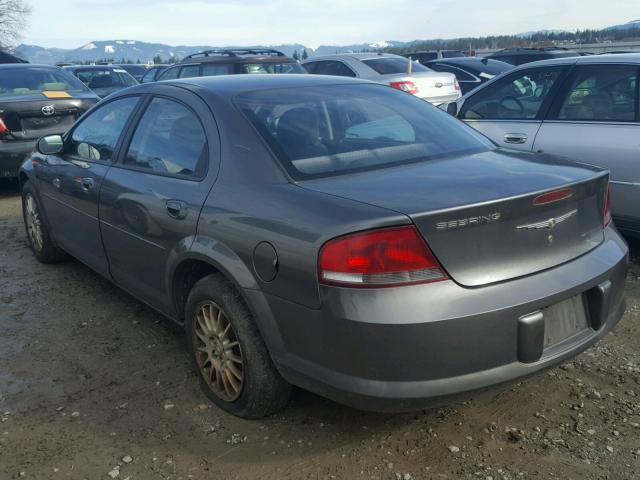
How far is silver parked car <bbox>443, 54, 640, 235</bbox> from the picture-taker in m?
4.74

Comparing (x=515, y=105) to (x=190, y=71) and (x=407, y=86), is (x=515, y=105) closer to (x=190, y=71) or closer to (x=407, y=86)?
(x=407, y=86)

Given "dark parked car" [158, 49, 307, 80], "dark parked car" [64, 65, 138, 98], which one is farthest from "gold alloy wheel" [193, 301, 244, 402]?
"dark parked car" [64, 65, 138, 98]

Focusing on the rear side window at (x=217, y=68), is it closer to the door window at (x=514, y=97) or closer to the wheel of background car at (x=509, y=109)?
the door window at (x=514, y=97)

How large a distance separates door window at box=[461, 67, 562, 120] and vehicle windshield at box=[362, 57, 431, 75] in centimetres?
530

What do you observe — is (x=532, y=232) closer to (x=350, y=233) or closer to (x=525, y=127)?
(x=350, y=233)

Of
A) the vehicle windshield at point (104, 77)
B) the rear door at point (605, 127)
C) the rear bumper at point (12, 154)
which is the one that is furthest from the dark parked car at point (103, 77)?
the rear door at point (605, 127)

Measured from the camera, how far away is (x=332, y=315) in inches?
95.0

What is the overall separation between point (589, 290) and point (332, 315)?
3.67ft

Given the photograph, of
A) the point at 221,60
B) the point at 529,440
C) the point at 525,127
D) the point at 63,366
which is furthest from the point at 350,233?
the point at 221,60

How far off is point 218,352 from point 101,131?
1.96m

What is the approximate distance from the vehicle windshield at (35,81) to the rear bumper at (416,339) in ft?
23.2

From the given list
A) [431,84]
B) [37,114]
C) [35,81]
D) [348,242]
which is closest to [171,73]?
[35,81]

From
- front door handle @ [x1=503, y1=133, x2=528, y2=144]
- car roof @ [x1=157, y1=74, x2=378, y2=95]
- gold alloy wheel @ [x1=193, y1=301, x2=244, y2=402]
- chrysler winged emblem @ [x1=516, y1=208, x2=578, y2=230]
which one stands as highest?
car roof @ [x1=157, y1=74, x2=378, y2=95]

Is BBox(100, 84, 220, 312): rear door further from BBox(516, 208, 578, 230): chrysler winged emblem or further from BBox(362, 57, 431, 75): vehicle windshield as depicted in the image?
BBox(362, 57, 431, 75): vehicle windshield
